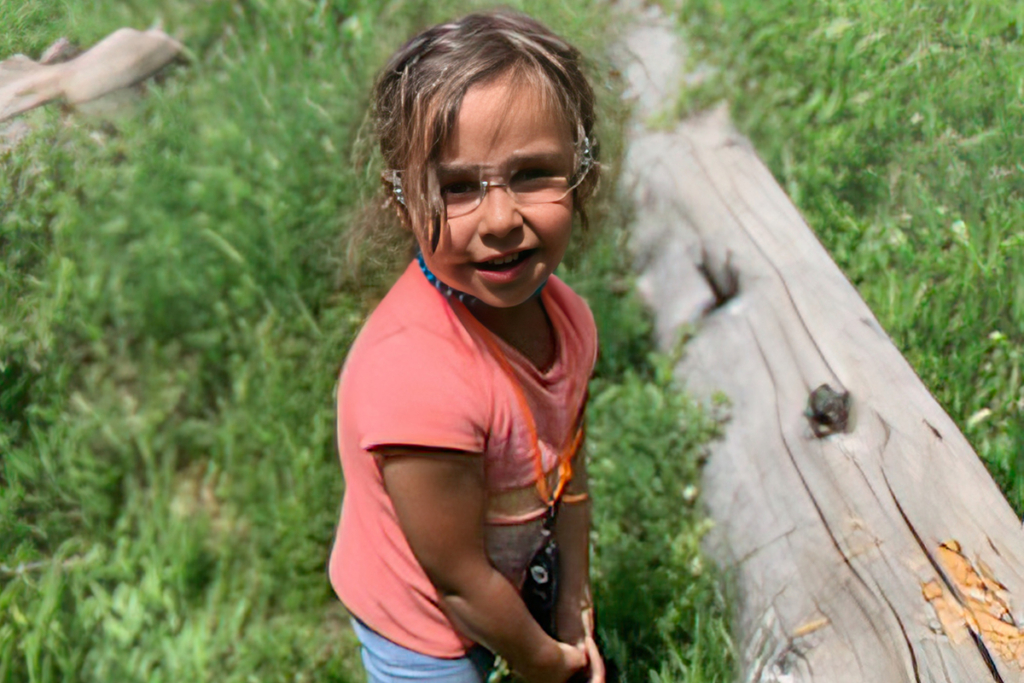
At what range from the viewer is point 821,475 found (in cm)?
241

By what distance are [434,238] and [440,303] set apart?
0.46ft

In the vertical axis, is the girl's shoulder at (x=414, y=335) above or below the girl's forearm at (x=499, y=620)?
above

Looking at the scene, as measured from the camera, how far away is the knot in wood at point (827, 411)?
95.3 inches

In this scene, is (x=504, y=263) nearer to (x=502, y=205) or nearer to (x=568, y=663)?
(x=502, y=205)

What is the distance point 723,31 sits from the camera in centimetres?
419

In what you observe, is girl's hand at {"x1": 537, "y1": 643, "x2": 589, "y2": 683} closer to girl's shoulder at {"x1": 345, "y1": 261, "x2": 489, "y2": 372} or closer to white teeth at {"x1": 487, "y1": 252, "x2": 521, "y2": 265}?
girl's shoulder at {"x1": 345, "y1": 261, "x2": 489, "y2": 372}

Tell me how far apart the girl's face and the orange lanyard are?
77 mm

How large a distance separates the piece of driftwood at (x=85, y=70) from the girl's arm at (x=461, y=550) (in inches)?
61.3

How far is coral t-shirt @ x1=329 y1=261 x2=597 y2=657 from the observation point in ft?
5.52

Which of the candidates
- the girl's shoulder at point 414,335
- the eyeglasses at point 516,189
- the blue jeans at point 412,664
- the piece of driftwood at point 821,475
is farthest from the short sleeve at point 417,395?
the piece of driftwood at point 821,475

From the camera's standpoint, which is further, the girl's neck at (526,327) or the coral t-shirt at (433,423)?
the girl's neck at (526,327)

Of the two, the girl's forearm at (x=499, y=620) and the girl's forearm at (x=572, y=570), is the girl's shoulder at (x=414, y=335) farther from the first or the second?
Result: the girl's forearm at (x=572, y=570)

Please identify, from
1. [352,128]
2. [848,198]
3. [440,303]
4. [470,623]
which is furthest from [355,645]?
[848,198]

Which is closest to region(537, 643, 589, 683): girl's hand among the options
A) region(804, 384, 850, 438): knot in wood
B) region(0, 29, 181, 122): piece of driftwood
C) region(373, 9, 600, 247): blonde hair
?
region(804, 384, 850, 438): knot in wood
